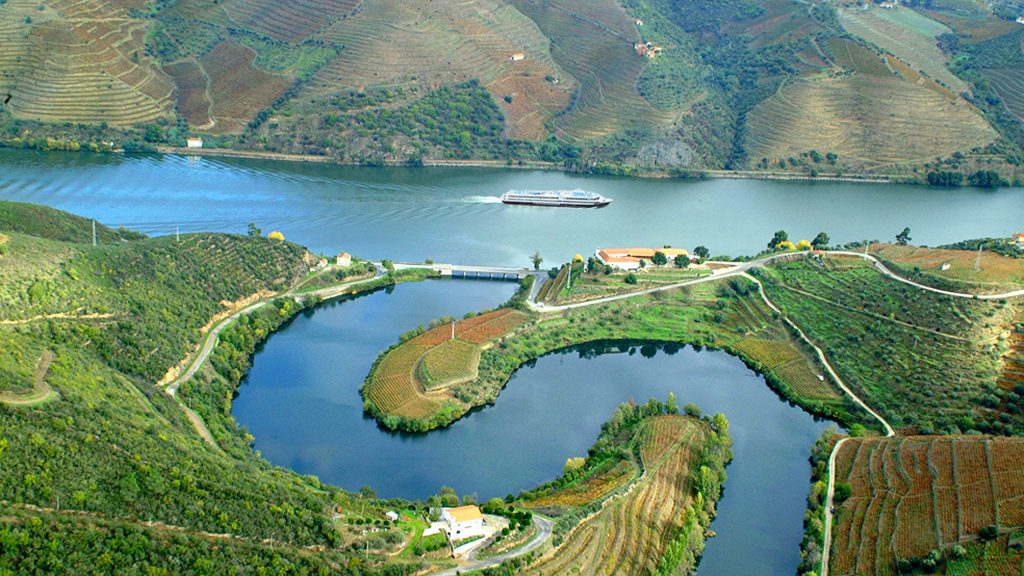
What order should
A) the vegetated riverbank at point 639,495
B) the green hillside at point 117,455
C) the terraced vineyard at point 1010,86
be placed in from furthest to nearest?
the terraced vineyard at point 1010,86 → the vegetated riverbank at point 639,495 → the green hillside at point 117,455

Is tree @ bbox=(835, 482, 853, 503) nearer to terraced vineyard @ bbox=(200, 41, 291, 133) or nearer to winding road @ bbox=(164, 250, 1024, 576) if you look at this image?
winding road @ bbox=(164, 250, 1024, 576)

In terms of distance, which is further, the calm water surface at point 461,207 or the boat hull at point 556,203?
the boat hull at point 556,203

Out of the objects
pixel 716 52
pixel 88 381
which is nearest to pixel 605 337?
pixel 88 381

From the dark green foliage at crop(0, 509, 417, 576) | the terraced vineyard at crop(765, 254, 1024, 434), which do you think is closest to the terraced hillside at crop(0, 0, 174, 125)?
the terraced vineyard at crop(765, 254, 1024, 434)

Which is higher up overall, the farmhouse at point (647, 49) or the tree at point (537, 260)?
the farmhouse at point (647, 49)

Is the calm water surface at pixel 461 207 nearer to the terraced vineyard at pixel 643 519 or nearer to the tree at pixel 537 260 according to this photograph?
the tree at pixel 537 260

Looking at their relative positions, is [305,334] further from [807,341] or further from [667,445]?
[807,341]

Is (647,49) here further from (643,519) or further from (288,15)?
(643,519)

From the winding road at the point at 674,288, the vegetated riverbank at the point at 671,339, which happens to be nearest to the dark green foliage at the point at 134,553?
the winding road at the point at 674,288
